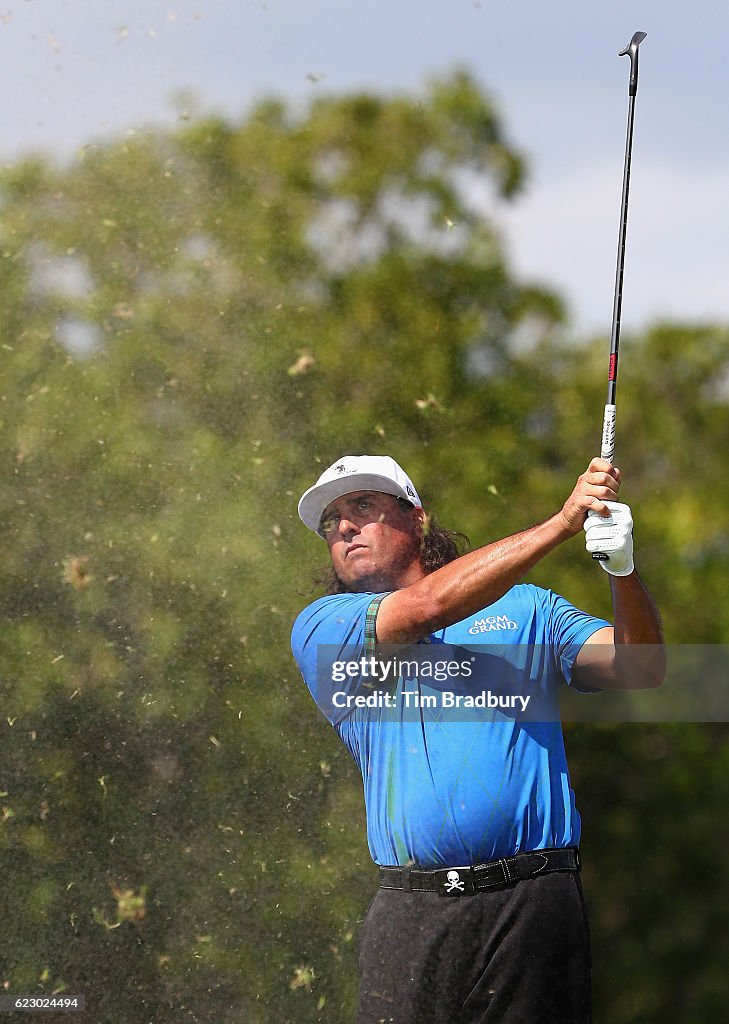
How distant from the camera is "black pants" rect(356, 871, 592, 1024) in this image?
→ 266 centimetres

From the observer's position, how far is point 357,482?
3301 millimetres

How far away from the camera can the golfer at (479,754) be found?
105 inches

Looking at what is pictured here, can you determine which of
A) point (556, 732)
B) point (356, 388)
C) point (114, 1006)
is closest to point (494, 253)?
point (356, 388)

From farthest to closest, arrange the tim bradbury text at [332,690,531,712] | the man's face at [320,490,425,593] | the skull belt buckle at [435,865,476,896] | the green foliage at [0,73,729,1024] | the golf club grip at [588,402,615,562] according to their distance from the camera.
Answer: the green foliage at [0,73,729,1024]
the man's face at [320,490,425,593]
the tim bradbury text at [332,690,531,712]
the skull belt buckle at [435,865,476,896]
the golf club grip at [588,402,615,562]

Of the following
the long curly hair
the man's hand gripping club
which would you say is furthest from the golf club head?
the long curly hair

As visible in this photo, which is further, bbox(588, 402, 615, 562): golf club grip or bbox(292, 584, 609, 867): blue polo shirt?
bbox(292, 584, 609, 867): blue polo shirt

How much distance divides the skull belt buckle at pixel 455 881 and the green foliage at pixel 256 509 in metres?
1.22

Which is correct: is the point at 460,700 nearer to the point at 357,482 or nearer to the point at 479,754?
the point at 479,754

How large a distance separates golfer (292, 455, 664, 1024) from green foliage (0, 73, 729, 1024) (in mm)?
1051

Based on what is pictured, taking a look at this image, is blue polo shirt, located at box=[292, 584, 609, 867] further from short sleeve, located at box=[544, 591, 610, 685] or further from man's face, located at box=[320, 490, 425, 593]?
man's face, located at box=[320, 490, 425, 593]

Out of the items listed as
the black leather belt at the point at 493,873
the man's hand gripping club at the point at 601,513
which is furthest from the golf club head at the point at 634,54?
the black leather belt at the point at 493,873

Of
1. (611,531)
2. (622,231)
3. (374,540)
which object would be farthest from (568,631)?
(622,231)

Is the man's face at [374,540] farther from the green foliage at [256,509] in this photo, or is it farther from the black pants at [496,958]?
the black pants at [496,958]

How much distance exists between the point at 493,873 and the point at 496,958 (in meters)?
0.20
